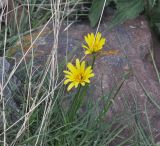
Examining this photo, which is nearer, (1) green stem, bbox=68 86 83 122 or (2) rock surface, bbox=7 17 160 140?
(1) green stem, bbox=68 86 83 122

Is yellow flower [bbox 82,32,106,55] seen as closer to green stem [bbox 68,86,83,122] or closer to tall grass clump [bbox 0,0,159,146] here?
tall grass clump [bbox 0,0,159,146]

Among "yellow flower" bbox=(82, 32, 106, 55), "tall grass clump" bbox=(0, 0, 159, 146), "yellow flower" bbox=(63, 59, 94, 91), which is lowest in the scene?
"tall grass clump" bbox=(0, 0, 159, 146)

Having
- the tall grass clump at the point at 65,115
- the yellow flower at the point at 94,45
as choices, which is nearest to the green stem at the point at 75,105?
the tall grass clump at the point at 65,115

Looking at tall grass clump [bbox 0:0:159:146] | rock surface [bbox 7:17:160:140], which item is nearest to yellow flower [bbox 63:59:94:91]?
tall grass clump [bbox 0:0:159:146]

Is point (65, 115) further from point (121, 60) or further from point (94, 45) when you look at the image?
point (121, 60)

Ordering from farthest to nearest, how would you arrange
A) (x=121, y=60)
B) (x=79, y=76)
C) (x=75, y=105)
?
1. (x=121, y=60)
2. (x=75, y=105)
3. (x=79, y=76)

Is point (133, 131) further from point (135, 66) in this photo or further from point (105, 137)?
point (135, 66)

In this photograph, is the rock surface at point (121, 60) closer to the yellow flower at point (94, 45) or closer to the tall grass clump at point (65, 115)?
the tall grass clump at point (65, 115)

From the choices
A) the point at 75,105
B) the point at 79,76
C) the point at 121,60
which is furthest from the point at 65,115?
the point at 121,60
